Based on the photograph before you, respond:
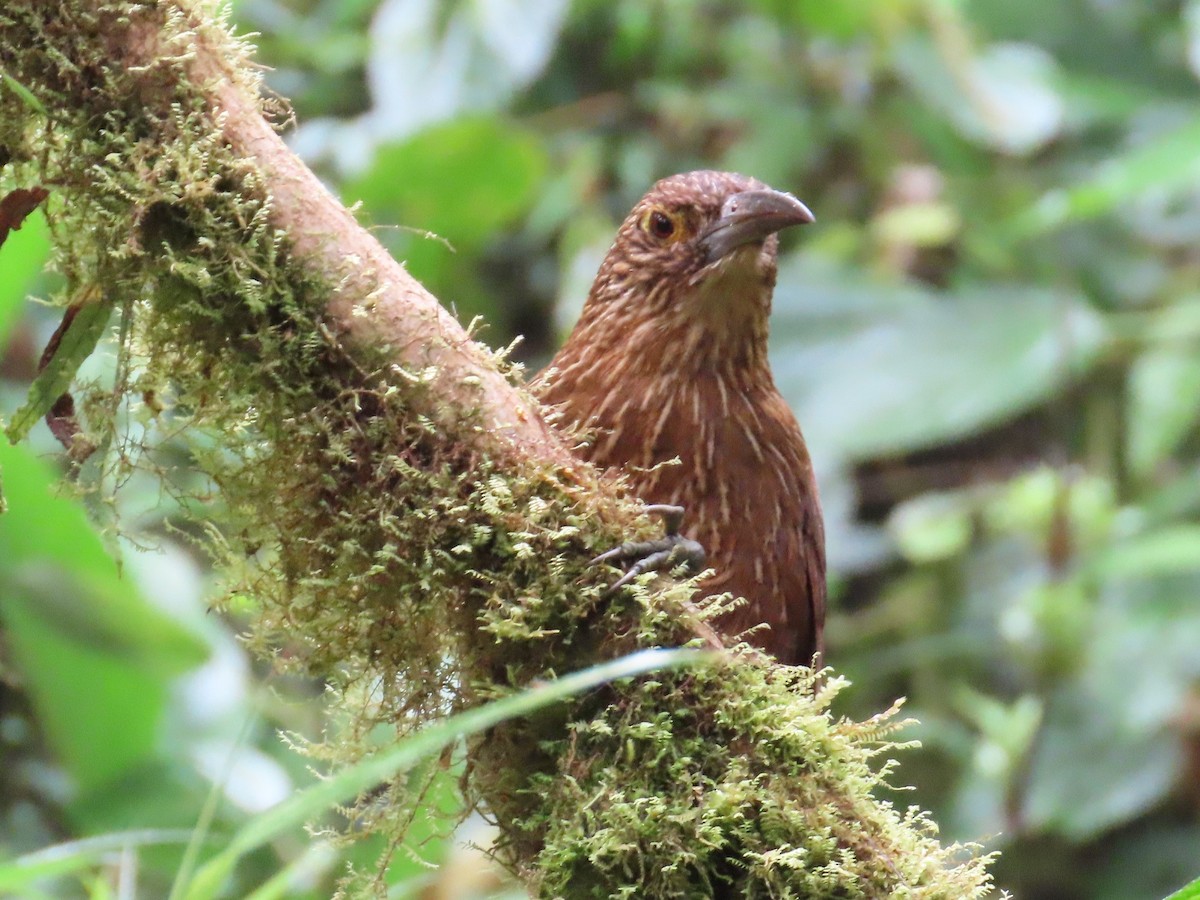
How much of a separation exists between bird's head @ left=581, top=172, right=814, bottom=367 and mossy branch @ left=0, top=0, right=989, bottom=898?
38.9 inches

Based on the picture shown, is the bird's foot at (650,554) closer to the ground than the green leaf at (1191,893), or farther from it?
farther from it

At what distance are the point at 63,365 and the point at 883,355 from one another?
2.78 meters

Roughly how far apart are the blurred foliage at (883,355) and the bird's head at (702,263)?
105cm

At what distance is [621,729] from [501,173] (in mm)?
2924

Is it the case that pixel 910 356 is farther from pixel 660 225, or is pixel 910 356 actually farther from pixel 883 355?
pixel 660 225

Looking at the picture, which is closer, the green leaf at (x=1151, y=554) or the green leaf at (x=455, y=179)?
the green leaf at (x=1151, y=554)

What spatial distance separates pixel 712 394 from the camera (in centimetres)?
253

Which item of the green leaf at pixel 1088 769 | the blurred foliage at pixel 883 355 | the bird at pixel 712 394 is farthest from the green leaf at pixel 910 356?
the bird at pixel 712 394

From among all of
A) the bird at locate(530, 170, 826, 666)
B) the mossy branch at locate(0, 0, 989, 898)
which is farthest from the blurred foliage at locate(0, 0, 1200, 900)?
the mossy branch at locate(0, 0, 989, 898)

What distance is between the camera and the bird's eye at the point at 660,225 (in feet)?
8.75

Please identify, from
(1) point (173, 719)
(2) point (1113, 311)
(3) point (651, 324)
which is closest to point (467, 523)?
(3) point (651, 324)

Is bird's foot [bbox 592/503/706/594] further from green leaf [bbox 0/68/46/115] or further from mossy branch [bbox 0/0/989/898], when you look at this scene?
green leaf [bbox 0/68/46/115]

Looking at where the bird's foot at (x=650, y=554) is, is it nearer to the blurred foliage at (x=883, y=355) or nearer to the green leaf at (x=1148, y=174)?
the blurred foliage at (x=883, y=355)

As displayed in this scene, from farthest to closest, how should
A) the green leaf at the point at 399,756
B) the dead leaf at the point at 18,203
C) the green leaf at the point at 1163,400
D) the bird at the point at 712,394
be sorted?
the green leaf at the point at 1163,400 < the bird at the point at 712,394 < the dead leaf at the point at 18,203 < the green leaf at the point at 399,756
